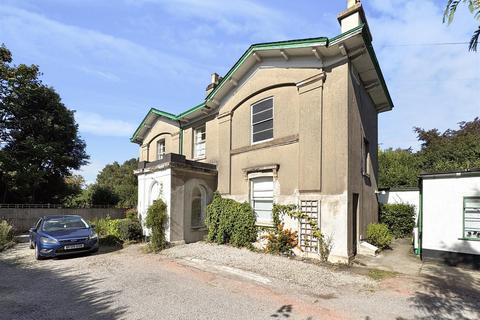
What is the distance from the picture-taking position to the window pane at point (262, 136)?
1242cm

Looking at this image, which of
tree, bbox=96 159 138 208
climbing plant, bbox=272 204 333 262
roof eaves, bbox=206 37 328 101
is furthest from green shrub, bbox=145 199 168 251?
tree, bbox=96 159 138 208

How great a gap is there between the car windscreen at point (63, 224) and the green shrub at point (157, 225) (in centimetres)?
277

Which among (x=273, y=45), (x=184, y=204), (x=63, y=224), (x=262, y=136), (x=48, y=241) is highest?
(x=273, y=45)

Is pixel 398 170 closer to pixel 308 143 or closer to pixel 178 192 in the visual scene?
pixel 308 143

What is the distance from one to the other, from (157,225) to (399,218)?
11.8m

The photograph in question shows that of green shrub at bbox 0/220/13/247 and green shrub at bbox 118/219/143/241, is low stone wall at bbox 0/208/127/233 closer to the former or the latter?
green shrub at bbox 0/220/13/247

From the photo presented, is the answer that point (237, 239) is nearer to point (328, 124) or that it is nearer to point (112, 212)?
point (328, 124)

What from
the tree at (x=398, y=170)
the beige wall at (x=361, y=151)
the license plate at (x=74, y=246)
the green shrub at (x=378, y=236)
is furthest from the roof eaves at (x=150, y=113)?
the tree at (x=398, y=170)

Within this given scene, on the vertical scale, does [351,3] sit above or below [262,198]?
above

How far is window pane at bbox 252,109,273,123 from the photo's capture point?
12484 mm

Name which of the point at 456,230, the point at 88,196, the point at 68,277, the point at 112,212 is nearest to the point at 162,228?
the point at 68,277

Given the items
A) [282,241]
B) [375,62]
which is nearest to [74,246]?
[282,241]

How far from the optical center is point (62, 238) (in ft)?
35.1

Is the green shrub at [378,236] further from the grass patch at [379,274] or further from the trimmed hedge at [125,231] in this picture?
the trimmed hedge at [125,231]
